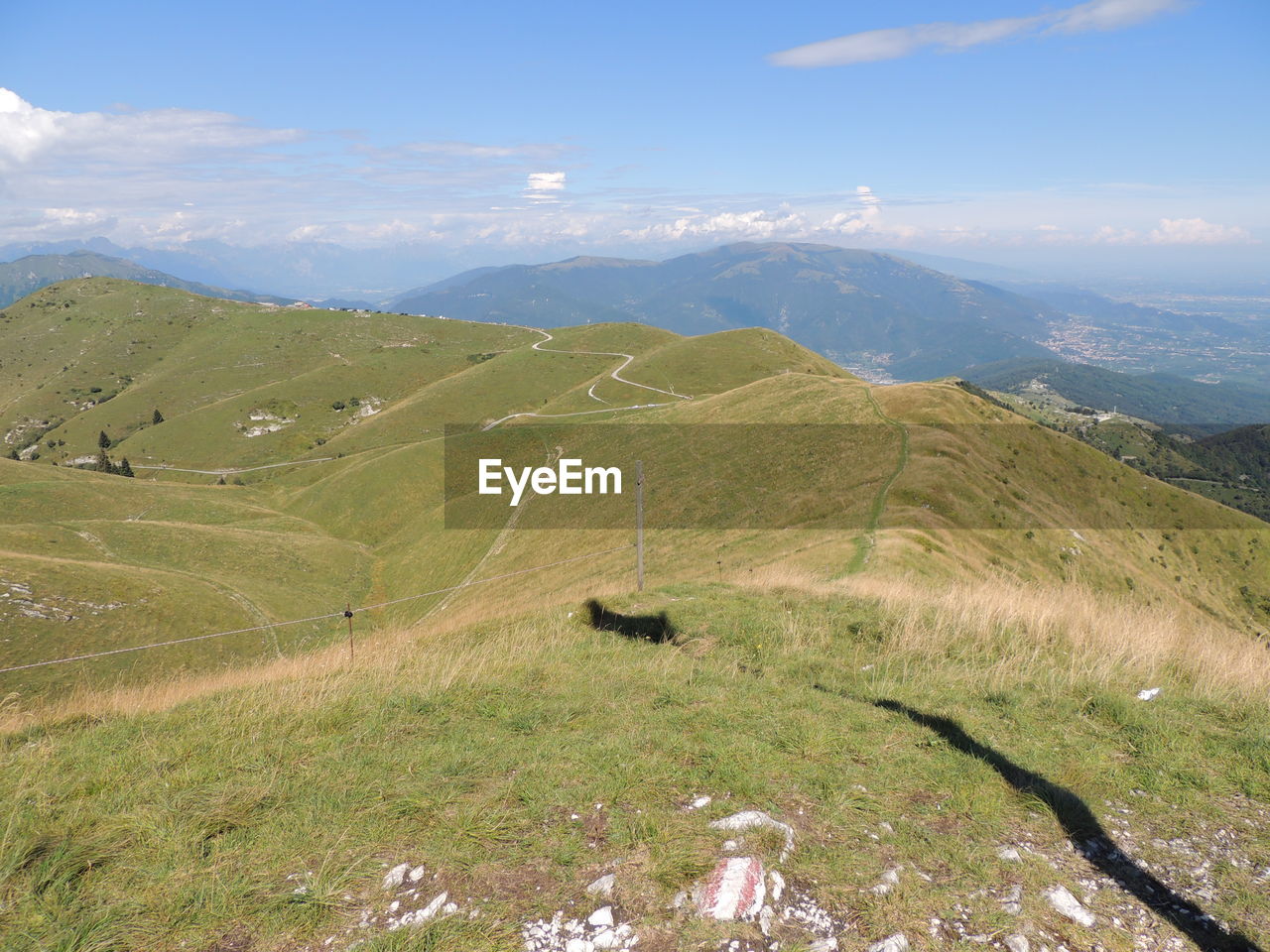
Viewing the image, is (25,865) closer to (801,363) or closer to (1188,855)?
(1188,855)

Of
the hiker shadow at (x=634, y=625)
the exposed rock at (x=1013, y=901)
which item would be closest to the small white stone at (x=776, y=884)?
the exposed rock at (x=1013, y=901)

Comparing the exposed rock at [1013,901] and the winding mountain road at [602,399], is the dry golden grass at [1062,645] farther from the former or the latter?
the winding mountain road at [602,399]

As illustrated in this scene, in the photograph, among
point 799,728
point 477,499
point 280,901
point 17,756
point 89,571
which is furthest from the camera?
point 477,499

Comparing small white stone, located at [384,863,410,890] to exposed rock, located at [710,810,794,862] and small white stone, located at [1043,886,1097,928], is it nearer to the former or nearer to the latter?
exposed rock, located at [710,810,794,862]

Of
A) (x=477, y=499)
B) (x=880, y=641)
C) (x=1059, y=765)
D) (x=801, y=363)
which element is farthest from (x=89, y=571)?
(x=801, y=363)

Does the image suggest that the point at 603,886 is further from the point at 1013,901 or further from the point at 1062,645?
the point at 1062,645

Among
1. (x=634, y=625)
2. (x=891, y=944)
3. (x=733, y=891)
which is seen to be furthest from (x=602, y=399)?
(x=891, y=944)

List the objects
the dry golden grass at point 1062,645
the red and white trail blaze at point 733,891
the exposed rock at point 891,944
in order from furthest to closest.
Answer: the dry golden grass at point 1062,645
the red and white trail blaze at point 733,891
the exposed rock at point 891,944
